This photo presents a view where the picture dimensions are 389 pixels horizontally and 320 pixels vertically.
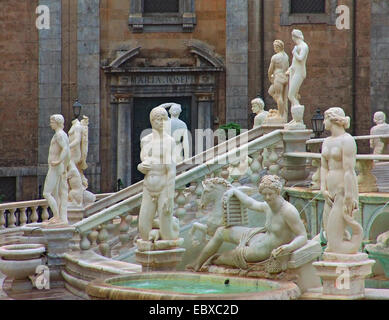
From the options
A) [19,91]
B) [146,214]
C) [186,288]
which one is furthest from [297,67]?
[19,91]

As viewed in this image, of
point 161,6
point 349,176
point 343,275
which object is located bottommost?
point 343,275

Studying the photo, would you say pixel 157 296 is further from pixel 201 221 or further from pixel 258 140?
pixel 258 140

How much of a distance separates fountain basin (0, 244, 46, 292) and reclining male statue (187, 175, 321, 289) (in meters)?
2.96

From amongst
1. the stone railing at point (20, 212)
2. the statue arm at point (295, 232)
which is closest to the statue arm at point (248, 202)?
the statue arm at point (295, 232)

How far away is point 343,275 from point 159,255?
3.34 meters

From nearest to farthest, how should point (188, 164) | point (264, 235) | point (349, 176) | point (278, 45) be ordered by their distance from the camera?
point (349, 176), point (264, 235), point (188, 164), point (278, 45)

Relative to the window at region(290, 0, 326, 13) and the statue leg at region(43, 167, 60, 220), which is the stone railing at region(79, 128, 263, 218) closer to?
the statue leg at region(43, 167, 60, 220)

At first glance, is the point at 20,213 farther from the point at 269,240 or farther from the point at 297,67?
the point at 269,240

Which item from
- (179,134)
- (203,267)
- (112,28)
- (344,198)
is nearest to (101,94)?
(112,28)

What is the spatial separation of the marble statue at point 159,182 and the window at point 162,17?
14.0m

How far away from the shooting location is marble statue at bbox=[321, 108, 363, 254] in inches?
460

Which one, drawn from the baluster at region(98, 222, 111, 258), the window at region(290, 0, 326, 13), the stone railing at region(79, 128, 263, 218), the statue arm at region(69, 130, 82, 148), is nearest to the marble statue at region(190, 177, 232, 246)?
the baluster at region(98, 222, 111, 258)

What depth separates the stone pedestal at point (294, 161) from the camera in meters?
17.5

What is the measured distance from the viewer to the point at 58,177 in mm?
16828
